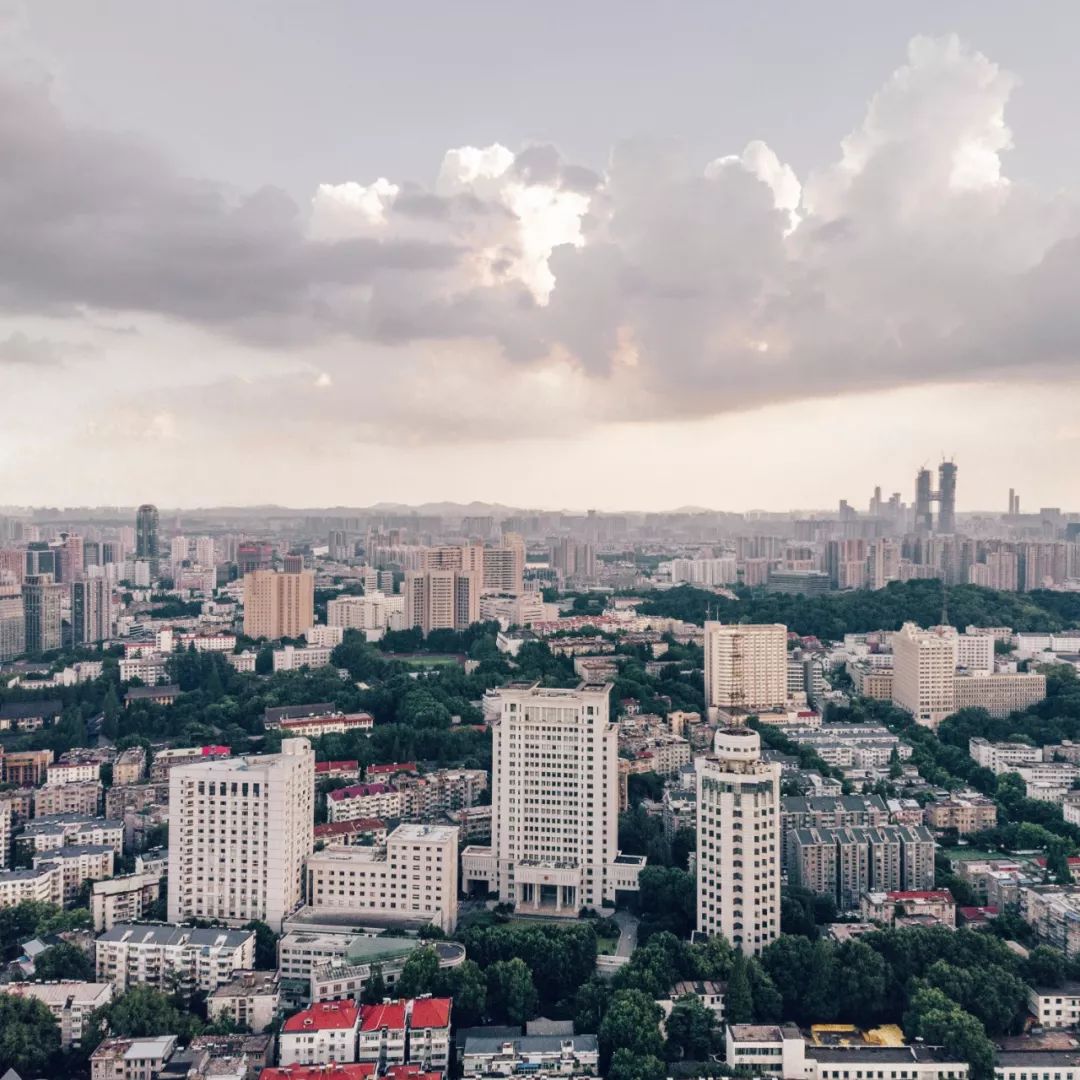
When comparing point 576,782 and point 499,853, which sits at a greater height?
point 576,782

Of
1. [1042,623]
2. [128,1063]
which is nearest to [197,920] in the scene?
[128,1063]

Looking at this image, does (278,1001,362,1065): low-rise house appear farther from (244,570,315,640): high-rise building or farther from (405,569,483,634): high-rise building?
(405,569,483,634): high-rise building

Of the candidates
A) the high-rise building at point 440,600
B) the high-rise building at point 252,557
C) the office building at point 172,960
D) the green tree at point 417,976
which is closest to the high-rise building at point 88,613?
the high-rise building at point 440,600

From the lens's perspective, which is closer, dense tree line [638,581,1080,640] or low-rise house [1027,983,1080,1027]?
low-rise house [1027,983,1080,1027]

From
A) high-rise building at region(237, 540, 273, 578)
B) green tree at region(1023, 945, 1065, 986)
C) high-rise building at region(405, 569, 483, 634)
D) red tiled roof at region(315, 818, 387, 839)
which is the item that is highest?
high-rise building at region(237, 540, 273, 578)

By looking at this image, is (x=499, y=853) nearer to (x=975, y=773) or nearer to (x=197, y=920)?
(x=197, y=920)

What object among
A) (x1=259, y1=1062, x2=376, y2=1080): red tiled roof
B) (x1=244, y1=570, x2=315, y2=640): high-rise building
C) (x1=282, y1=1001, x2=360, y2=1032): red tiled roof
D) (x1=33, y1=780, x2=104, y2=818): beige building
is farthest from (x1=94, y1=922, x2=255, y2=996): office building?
(x1=244, y1=570, x2=315, y2=640): high-rise building

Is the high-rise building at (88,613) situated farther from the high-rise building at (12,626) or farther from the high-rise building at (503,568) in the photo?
the high-rise building at (503,568)
